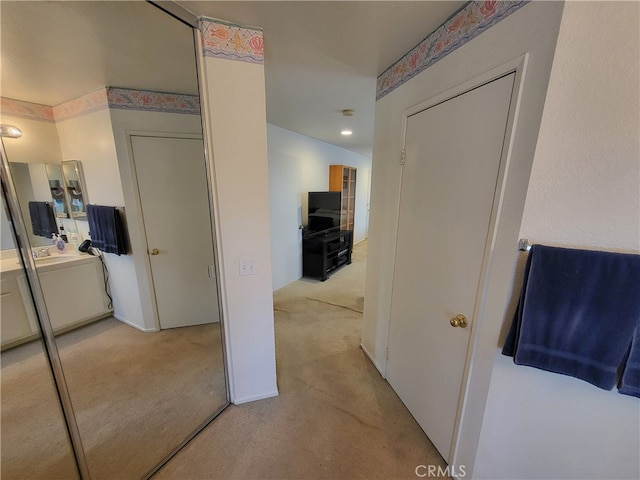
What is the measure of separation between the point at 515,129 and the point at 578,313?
71cm

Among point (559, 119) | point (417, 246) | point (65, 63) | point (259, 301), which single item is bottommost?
point (259, 301)

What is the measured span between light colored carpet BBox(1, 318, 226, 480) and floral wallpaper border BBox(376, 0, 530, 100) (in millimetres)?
2211

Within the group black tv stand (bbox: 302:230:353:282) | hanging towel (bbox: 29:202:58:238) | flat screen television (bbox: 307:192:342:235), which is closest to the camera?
hanging towel (bbox: 29:202:58:238)

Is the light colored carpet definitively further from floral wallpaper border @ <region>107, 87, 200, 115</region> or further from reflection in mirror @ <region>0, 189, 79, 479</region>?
floral wallpaper border @ <region>107, 87, 200, 115</region>

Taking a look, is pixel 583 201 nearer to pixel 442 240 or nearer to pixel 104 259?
pixel 442 240

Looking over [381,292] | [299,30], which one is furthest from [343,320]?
[299,30]

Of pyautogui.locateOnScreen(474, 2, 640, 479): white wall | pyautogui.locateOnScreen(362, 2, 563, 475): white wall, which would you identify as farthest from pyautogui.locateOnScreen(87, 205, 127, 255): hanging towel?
pyautogui.locateOnScreen(474, 2, 640, 479): white wall

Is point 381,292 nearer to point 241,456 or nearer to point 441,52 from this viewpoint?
point 241,456

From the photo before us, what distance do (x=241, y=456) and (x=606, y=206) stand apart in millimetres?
2097

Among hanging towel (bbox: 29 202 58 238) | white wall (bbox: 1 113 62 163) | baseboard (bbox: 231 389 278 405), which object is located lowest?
baseboard (bbox: 231 389 278 405)

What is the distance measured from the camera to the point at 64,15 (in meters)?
1.04

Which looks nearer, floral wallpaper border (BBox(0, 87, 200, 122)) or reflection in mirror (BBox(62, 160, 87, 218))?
floral wallpaper border (BBox(0, 87, 200, 122))

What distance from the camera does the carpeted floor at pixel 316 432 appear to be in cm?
131

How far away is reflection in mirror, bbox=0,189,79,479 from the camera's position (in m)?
0.93
